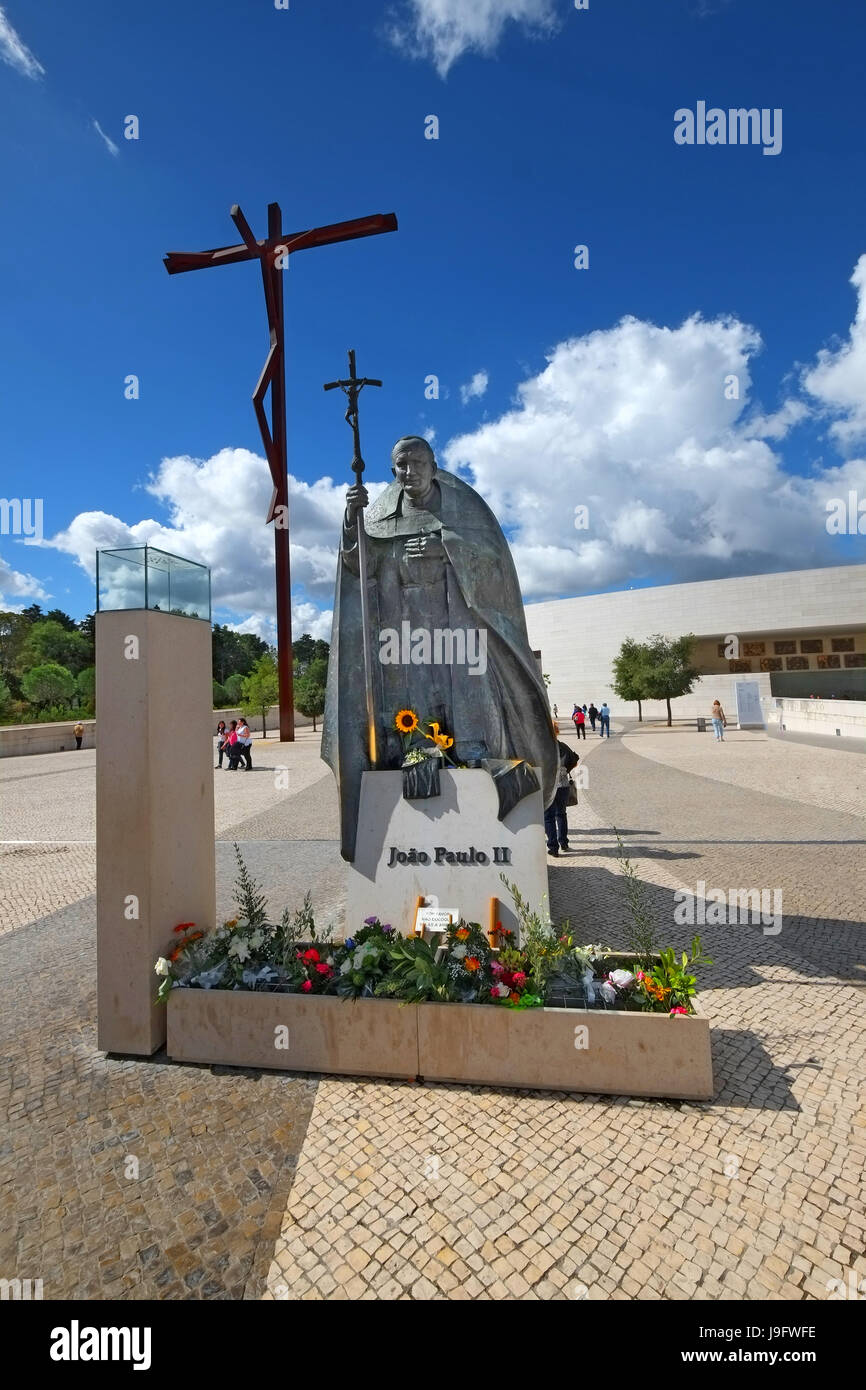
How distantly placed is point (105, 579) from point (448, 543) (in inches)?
100

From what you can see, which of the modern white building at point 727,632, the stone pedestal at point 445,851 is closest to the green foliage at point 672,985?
the stone pedestal at point 445,851

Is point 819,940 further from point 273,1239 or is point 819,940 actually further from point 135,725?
point 135,725

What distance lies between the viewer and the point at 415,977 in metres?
3.79

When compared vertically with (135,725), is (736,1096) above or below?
below

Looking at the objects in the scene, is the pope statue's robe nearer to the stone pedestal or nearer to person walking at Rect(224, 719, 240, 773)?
the stone pedestal

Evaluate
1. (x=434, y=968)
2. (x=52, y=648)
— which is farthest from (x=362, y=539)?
(x=52, y=648)

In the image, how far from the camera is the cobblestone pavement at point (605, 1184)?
2430 mm

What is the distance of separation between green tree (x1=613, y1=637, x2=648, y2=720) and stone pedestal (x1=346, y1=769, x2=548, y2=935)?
37547 millimetres

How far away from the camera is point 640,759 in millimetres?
22516

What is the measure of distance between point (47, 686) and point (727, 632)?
57674 millimetres

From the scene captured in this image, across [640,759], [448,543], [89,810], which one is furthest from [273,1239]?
[640,759]

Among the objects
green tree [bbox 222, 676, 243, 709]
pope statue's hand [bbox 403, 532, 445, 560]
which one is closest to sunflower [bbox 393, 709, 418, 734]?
pope statue's hand [bbox 403, 532, 445, 560]

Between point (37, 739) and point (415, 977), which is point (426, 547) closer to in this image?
point (415, 977)

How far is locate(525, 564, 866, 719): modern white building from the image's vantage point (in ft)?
186
